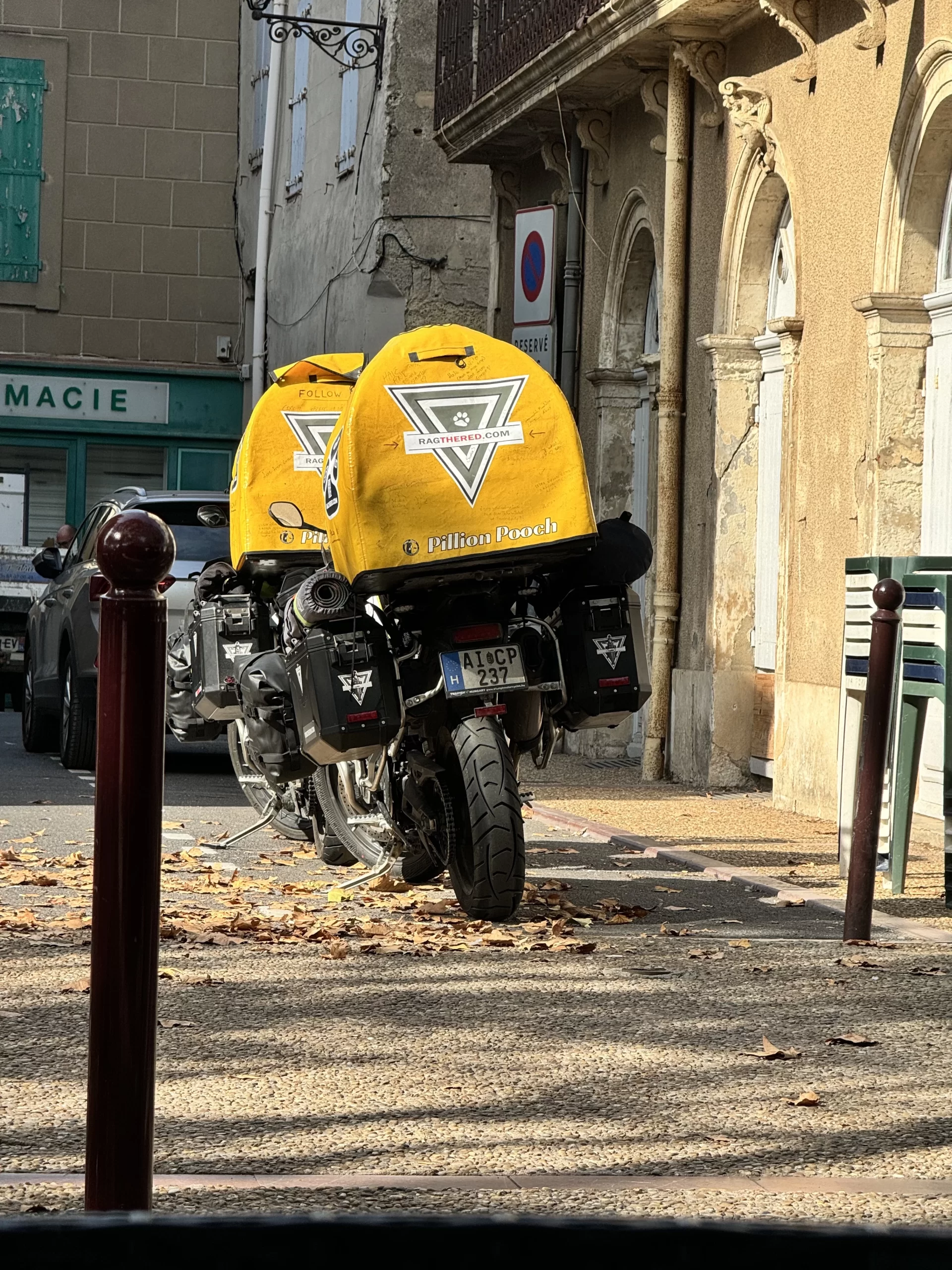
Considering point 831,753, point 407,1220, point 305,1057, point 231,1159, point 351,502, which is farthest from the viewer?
point 831,753

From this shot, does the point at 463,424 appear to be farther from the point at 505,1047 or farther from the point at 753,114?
the point at 753,114

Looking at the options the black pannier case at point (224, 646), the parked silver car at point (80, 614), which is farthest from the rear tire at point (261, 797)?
the parked silver car at point (80, 614)

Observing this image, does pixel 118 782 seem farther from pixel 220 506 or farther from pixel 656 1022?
pixel 220 506

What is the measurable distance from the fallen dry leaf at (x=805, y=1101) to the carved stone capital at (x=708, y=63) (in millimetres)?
10071

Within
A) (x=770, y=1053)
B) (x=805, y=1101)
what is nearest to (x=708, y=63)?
(x=770, y=1053)

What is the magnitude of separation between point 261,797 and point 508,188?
37.8 ft

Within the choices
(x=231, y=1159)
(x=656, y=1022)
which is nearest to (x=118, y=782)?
(x=231, y=1159)

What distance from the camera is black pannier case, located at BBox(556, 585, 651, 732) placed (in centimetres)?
660

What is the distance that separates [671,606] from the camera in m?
13.6

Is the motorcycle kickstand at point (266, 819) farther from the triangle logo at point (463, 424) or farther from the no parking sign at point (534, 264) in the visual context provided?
the no parking sign at point (534, 264)

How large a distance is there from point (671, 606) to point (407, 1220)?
1282cm

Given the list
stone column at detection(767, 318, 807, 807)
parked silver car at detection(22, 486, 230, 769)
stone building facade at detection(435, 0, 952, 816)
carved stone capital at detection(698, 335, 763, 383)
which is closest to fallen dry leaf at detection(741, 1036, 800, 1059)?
stone building facade at detection(435, 0, 952, 816)

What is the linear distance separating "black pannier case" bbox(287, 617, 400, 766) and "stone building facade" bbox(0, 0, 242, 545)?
76.6ft

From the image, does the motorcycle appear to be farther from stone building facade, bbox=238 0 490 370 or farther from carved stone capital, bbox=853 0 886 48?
stone building facade, bbox=238 0 490 370
